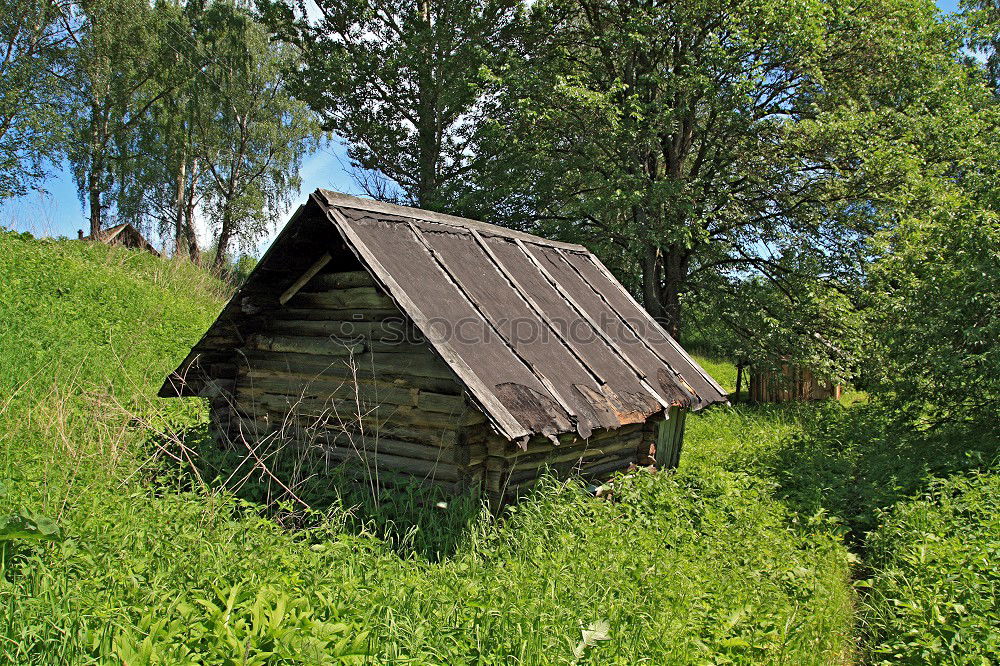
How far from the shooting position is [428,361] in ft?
18.8

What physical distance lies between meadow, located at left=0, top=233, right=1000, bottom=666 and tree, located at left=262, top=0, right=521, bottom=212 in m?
12.3

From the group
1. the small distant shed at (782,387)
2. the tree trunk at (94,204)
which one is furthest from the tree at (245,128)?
the small distant shed at (782,387)

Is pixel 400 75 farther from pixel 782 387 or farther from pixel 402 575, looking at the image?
pixel 402 575

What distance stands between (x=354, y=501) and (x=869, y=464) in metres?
7.12

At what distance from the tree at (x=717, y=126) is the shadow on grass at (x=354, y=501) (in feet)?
29.7

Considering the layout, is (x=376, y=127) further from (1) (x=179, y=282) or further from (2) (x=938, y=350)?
(2) (x=938, y=350)

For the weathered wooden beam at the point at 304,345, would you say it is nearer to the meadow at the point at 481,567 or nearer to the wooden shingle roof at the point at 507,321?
the wooden shingle roof at the point at 507,321

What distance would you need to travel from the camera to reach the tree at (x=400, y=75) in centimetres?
1752

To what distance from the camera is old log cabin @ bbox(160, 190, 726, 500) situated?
5.48m

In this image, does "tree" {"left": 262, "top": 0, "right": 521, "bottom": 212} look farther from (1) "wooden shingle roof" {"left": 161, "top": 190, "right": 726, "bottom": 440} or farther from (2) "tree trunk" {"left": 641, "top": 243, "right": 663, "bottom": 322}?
(1) "wooden shingle roof" {"left": 161, "top": 190, "right": 726, "bottom": 440}

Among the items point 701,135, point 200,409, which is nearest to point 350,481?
point 200,409

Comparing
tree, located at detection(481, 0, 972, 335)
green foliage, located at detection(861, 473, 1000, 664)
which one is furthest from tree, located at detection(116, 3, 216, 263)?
green foliage, located at detection(861, 473, 1000, 664)

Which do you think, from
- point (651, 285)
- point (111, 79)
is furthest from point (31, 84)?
point (651, 285)

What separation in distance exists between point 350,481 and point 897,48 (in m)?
14.3
